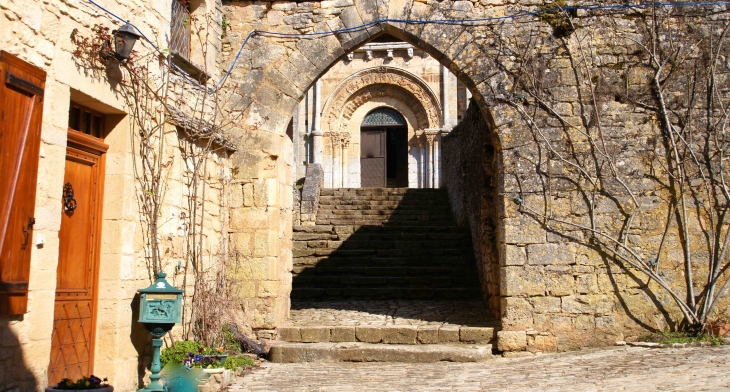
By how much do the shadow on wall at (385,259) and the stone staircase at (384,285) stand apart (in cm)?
1

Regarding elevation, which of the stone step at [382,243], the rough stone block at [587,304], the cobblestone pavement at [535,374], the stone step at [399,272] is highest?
the stone step at [382,243]

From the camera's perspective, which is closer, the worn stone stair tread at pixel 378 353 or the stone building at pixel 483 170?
the stone building at pixel 483 170

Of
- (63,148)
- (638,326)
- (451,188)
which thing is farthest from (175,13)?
(451,188)

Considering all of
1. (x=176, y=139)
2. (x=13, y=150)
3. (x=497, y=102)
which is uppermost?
(x=497, y=102)

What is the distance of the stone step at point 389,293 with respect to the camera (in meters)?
9.20

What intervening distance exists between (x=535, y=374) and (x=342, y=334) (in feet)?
6.76

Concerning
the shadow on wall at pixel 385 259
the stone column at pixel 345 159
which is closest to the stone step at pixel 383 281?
the shadow on wall at pixel 385 259

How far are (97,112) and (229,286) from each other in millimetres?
2392

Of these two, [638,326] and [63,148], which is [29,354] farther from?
[638,326]

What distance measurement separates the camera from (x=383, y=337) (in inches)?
270

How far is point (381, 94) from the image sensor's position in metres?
15.9

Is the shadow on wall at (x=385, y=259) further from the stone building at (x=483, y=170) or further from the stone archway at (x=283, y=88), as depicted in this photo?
the stone archway at (x=283, y=88)

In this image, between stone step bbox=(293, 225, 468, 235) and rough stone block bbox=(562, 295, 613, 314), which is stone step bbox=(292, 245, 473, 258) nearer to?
stone step bbox=(293, 225, 468, 235)

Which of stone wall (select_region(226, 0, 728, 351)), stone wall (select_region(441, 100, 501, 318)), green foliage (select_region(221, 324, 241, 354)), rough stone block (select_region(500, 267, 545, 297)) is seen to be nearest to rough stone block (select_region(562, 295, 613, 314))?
stone wall (select_region(226, 0, 728, 351))
